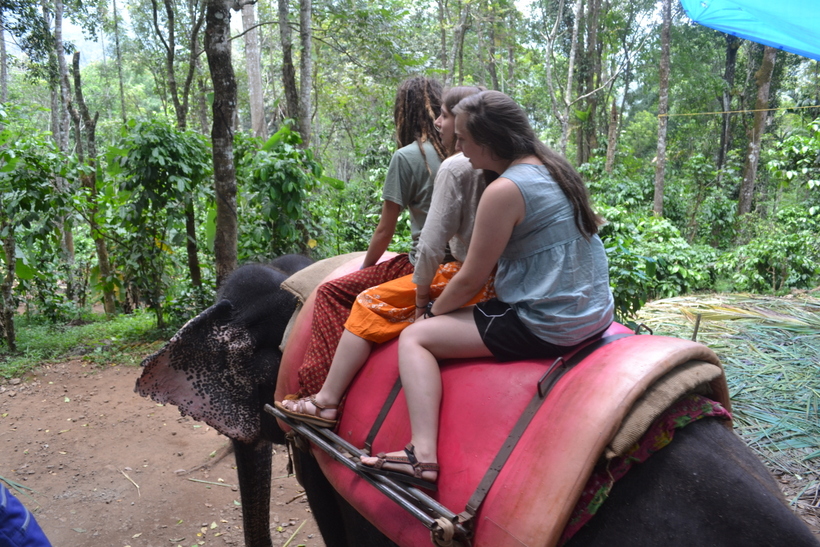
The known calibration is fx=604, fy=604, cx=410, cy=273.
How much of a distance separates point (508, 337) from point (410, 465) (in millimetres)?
442

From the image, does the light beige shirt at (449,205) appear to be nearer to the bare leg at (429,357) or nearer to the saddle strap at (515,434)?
the bare leg at (429,357)

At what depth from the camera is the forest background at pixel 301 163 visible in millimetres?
5512

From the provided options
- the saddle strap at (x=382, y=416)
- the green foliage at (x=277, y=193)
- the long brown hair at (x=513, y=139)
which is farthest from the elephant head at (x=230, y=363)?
the green foliage at (x=277, y=193)

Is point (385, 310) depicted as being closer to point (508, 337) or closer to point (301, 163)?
point (508, 337)

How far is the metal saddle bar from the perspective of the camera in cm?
149

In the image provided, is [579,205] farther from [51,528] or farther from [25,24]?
[25,24]

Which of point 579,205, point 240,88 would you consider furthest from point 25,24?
point 240,88

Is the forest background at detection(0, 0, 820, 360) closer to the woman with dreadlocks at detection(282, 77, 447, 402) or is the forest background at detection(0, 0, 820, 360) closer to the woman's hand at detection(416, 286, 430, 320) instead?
the woman with dreadlocks at detection(282, 77, 447, 402)

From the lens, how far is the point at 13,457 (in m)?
4.23

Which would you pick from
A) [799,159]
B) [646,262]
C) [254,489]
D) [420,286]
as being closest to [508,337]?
[420,286]

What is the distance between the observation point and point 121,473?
4.07 meters

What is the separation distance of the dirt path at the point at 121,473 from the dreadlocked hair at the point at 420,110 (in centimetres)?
242

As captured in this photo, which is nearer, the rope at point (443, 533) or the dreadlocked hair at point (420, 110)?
the rope at point (443, 533)

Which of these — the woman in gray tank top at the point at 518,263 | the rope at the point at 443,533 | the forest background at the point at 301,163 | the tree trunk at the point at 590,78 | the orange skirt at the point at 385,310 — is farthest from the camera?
the tree trunk at the point at 590,78
